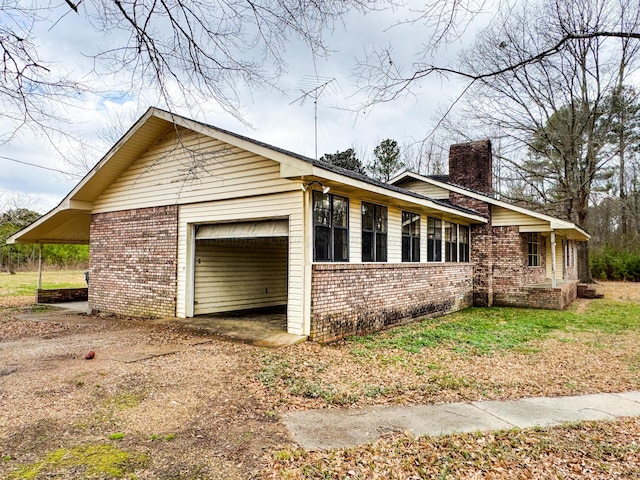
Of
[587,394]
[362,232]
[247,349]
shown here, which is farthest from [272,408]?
[362,232]

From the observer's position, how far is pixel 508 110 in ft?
70.4

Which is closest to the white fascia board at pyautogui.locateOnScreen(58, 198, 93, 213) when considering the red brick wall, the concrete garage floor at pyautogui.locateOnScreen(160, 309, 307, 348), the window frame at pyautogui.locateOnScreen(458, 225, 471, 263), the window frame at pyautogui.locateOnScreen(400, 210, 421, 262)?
the concrete garage floor at pyautogui.locateOnScreen(160, 309, 307, 348)

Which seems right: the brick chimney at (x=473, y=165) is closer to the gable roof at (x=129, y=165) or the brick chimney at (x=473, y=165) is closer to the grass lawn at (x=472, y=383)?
the gable roof at (x=129, y=165)

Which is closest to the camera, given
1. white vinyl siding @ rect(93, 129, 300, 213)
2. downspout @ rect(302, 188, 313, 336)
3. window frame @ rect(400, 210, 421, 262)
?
downspout @ rect(302, 188, 313, 336)

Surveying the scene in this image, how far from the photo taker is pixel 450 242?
1338 cm

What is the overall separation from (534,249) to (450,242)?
5.83 meters

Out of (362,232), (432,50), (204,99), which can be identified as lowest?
(362,232)

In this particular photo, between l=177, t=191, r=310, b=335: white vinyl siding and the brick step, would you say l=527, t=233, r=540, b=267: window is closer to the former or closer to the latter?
the brick step

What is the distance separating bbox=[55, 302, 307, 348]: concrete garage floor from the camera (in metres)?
7.49

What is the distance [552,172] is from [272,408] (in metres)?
23.6

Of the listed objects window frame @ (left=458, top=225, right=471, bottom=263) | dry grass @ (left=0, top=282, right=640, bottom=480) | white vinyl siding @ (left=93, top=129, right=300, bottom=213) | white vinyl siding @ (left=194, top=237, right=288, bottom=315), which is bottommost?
dry grass @ (left=0, top=282, right=640, bottom=480)

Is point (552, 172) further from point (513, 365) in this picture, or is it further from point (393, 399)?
point (393, 399)

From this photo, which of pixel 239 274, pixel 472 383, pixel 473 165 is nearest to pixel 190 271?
pixel 239 274

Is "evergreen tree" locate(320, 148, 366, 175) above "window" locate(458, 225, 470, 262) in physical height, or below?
above
